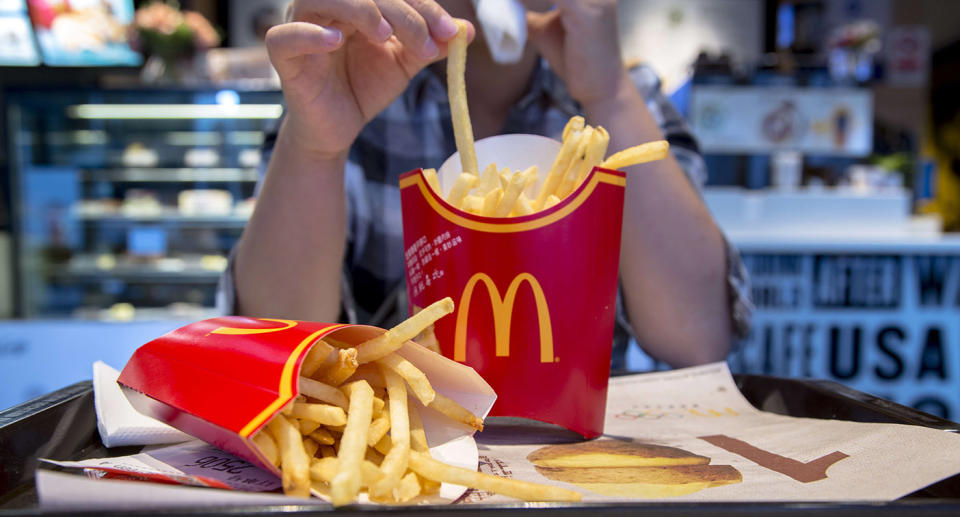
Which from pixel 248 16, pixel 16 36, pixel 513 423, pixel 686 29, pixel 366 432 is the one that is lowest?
pixel 513 423

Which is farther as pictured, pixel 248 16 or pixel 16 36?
pixel 248 16

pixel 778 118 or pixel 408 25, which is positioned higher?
pixel 778 118

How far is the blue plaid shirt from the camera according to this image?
5.09 ft

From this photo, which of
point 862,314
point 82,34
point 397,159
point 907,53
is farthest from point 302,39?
point 907,53

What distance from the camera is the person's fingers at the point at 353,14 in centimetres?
87

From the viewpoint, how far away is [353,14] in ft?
2.88

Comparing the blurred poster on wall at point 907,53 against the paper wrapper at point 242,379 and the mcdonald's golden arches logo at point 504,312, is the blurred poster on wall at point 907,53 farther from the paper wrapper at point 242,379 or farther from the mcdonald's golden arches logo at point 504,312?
the paper wrapper at point 242,379

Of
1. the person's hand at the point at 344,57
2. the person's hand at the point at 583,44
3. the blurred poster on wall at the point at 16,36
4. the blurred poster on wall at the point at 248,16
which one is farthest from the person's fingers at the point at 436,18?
the blurred poster on wall at the point at 248,16

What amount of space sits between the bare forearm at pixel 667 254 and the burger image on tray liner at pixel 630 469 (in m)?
0.53

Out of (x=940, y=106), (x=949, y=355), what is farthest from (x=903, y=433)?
(x=940, y=106)

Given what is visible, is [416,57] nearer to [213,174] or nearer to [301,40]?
[301,40]

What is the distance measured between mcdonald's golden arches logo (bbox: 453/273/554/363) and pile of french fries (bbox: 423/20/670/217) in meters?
0.08

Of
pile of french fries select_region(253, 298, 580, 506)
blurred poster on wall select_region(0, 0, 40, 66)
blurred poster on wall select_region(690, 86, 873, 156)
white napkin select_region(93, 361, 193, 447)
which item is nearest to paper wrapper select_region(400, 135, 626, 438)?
pile of french fries select_region(253, 298, 580, 506)

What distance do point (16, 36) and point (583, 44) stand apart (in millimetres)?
4825
